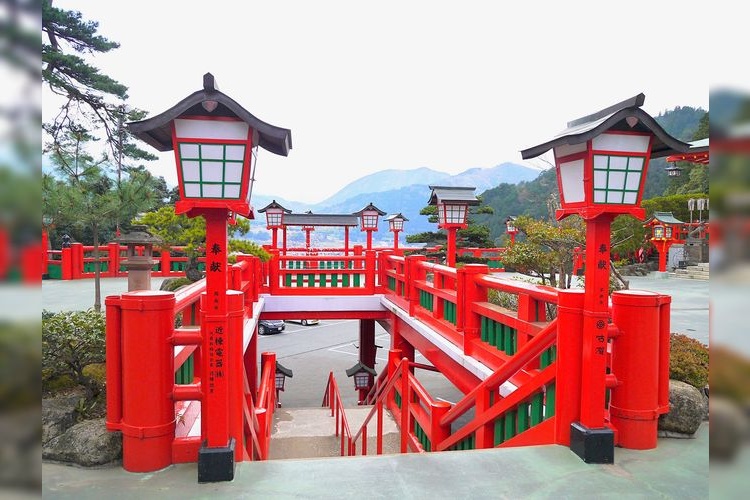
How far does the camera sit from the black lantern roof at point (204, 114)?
318cm

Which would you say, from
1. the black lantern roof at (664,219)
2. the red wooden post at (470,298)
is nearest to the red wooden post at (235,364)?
the red wooden post at (470,298)

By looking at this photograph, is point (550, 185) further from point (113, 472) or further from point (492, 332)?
point (113, 472)

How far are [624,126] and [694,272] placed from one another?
23.9 meters

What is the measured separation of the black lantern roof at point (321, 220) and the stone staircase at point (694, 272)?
1568cm

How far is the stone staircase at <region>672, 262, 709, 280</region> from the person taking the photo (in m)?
22.5

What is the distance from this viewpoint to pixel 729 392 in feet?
2.66

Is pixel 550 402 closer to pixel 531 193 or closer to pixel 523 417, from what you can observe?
pixel 523 417

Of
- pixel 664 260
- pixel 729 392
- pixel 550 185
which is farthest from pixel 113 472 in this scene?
pixel 550 185

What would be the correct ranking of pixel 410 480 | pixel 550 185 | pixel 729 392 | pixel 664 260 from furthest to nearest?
pixel 550 185 → pixel 664 260 → pixel 410 480 → pixel 729 392

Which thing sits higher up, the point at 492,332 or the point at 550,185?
the point at 550,185

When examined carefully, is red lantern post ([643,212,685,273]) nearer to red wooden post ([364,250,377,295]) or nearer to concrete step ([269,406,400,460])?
red wooden post ([364,250,377,295])

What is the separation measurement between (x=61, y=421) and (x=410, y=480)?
2655 millimetres

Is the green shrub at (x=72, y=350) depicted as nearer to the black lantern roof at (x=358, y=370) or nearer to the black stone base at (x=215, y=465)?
the black stone base at (x=215, y=465)

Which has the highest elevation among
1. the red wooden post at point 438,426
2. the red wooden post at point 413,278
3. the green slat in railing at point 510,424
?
the red wooden post at point 413,278
